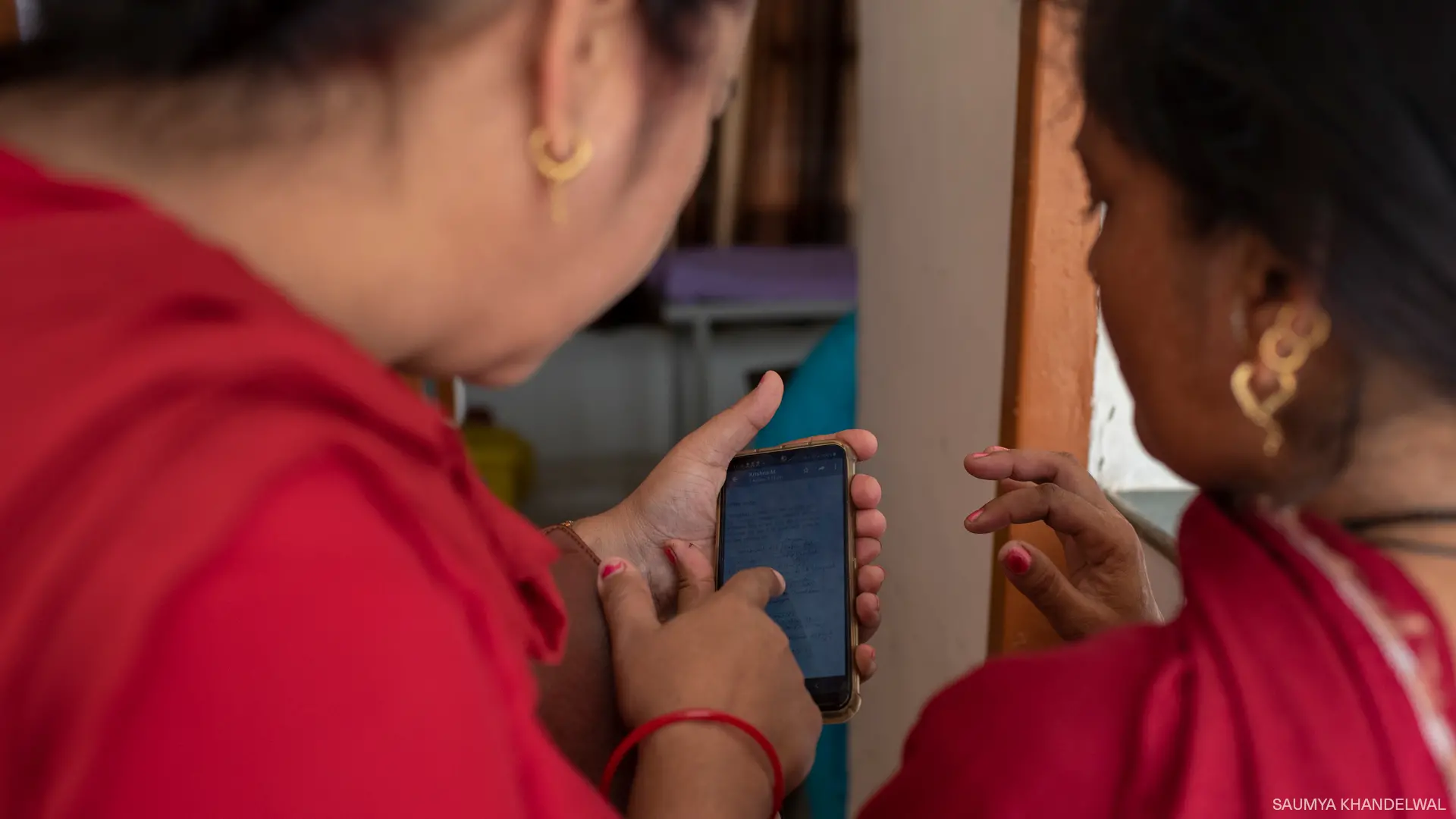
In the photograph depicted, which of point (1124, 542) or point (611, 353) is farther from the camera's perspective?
point (611, 353)

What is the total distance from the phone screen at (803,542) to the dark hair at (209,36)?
50 centimetres

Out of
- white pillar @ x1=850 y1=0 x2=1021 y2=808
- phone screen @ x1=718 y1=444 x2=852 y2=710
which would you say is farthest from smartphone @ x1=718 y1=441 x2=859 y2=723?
white pillar @ x1=850 y1=0 x2=1021 y2=808

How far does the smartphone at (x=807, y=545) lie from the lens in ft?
2.27

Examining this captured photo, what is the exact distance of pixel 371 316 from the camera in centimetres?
36

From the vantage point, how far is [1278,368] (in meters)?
0.38

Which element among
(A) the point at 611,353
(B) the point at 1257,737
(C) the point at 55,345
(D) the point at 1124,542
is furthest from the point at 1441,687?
(A) the point at 611,353

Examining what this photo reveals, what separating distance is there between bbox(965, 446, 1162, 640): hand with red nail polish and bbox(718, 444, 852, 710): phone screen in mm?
104

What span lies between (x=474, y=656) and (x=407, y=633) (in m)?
0.02

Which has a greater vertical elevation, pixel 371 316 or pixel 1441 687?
pixel 371 316

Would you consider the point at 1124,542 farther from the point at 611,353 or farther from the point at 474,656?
the point at 611,353

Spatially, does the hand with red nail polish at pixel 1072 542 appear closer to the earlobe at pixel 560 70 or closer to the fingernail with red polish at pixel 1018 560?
the fingernail with red polish at pixel 1018 560

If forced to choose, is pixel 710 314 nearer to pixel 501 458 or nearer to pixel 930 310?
pixel 501 458

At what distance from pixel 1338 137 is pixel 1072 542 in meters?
0.44

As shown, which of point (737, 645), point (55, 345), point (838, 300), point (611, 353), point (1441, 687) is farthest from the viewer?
point (611, 353)
